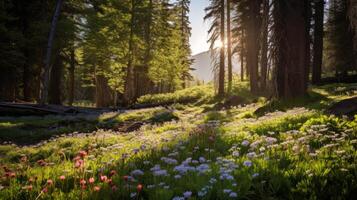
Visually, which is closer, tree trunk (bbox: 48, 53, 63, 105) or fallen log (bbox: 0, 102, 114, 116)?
fallen log (bbox: 0, 102, 114, 116)

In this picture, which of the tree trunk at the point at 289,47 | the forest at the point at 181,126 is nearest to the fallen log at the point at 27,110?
the forest at the point at 181,126

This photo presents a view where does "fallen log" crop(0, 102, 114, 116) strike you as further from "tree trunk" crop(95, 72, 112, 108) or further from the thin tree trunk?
the thin tree trunk

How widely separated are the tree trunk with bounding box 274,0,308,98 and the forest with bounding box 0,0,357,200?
4 centimetres

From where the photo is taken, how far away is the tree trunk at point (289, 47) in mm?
13844

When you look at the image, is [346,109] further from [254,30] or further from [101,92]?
[101,92]

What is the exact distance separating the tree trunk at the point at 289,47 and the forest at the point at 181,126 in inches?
1.7

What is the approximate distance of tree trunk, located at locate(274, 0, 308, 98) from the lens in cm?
1384

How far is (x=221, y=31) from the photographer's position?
29.5m

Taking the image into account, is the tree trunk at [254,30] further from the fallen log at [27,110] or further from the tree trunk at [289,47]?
the fallen log at [27,110]

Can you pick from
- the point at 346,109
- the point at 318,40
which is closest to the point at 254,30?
the point at 318,40

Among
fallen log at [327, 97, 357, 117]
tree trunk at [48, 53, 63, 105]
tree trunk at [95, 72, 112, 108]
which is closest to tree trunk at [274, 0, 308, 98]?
fallen log at [327, 97, 357, 117]

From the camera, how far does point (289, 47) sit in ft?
45.4

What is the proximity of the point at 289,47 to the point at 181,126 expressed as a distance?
5866mm

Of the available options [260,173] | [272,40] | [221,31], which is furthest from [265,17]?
[221,31]
